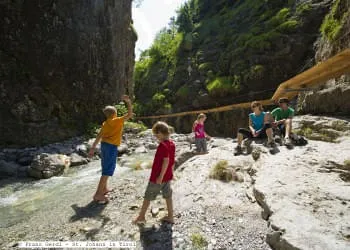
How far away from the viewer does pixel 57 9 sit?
510 inches

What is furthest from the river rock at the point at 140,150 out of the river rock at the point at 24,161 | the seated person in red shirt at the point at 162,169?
the seated person in red shirt at the point at 162,169

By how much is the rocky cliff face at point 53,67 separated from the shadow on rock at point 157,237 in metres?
8.81

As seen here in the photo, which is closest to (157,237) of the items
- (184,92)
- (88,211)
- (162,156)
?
(162,156)

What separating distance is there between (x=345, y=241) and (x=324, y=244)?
0.74 ft

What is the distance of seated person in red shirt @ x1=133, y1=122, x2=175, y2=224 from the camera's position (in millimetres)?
3346

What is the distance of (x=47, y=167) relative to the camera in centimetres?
691

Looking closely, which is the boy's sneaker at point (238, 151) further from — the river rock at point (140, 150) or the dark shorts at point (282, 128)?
the river rock at point (140, 150)

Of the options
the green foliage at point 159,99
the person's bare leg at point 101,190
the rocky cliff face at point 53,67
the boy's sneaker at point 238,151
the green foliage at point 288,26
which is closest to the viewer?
the person's bare leg at point 101,190

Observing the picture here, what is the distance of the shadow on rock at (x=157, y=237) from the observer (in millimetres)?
2965

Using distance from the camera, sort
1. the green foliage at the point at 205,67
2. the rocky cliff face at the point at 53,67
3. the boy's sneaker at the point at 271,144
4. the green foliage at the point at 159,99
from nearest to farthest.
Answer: the boy's sneaker at the point at 271,144 → the rocky cliff face at the point at 53,67 → the green foliage at the point at 205,67 → the green foliage at the point at 159,99

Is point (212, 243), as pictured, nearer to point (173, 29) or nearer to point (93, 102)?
point (93, 102)

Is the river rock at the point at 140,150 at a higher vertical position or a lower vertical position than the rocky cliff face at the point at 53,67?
lower

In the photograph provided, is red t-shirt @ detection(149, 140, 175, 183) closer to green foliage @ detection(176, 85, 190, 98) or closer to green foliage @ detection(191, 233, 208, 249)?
green foliage @ detection(191, 233, 208, 249)

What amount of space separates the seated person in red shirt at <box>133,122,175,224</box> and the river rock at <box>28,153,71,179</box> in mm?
4405
